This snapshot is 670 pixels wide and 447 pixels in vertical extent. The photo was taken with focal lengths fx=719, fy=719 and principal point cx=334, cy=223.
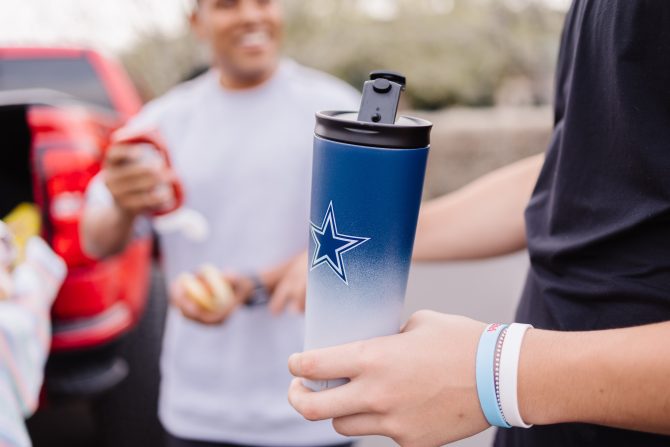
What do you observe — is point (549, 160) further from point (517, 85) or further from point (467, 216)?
point (517, 85)

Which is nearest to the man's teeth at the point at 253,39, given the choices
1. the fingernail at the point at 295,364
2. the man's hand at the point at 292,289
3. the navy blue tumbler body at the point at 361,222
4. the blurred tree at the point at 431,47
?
the man's hand at the point at 292,289

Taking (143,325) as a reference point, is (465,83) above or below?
below

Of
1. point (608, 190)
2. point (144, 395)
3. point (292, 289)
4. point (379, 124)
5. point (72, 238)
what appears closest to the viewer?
point (379, 124)

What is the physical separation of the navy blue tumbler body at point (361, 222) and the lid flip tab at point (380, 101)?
2cm

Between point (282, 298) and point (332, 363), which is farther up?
point (332, 363)

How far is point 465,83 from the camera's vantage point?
18.7 meters

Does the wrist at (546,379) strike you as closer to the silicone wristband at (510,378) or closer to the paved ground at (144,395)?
the silicone wristband at (510,378)

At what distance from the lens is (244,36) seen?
8.18ft

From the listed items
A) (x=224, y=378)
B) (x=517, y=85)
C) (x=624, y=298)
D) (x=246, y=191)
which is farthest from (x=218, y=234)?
(x=517, y=85)

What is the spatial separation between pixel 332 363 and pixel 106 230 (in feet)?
4.69

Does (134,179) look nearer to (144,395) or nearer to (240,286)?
(240,286)

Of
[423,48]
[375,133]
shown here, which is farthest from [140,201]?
[423,48]

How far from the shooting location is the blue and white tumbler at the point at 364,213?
900 millimetres

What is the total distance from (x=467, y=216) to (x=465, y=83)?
17806 millimetres
